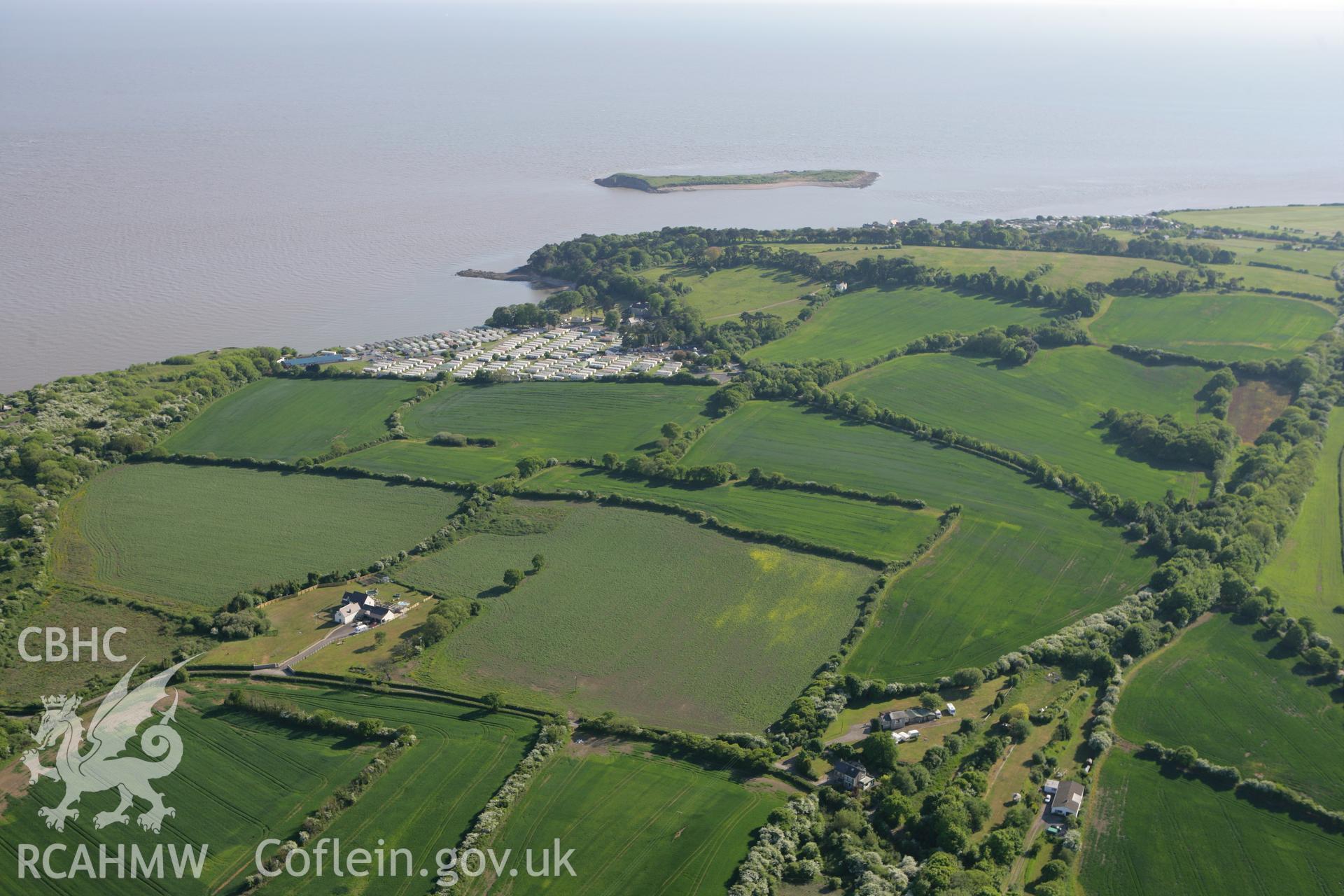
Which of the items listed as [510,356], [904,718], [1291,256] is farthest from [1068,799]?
[1291,256]

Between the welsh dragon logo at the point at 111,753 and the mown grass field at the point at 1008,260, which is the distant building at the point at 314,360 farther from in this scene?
the mown grass field at the point at 1008,260

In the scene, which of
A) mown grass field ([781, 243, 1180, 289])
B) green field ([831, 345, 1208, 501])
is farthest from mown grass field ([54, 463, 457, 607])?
mown grass field ([781, 243, 1180, 289])

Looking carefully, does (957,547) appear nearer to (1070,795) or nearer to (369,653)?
(1070,795)

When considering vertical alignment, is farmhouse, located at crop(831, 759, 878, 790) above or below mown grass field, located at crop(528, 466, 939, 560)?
below

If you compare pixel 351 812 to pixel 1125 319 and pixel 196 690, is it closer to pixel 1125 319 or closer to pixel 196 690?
pixel 196 690

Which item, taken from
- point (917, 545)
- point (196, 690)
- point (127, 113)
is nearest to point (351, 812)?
point (196, 690)

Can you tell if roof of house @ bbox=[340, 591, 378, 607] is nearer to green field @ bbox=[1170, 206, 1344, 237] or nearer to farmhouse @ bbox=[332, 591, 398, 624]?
farmhouse @ bbox=[332, 591, 398, 624]
